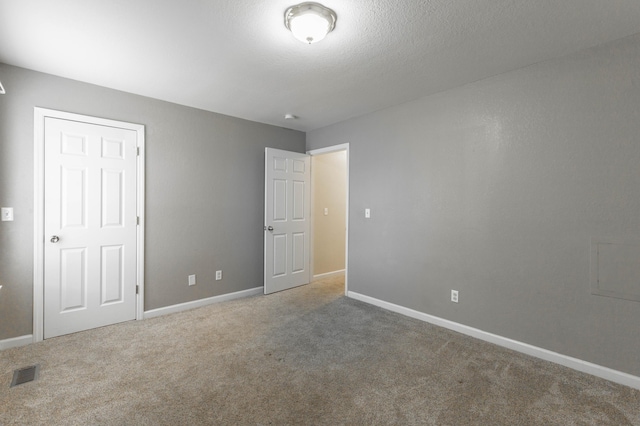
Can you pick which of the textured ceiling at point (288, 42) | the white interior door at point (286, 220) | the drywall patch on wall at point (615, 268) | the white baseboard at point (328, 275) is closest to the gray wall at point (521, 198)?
the drywall patch on wall at point (615, 268)

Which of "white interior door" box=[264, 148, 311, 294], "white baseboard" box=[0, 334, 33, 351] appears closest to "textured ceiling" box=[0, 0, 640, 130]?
"white interior door" box=[264, 148, 311, 294]

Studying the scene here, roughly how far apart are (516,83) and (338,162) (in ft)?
10.6

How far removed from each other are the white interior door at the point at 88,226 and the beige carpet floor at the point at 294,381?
0.26 m

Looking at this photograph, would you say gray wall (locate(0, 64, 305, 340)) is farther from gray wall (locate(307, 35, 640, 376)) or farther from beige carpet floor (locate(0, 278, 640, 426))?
gray wall (locate(307, 35, 640, 376))

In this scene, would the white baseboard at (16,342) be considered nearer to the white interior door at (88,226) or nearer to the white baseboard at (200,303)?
the white interior door at (88,226)

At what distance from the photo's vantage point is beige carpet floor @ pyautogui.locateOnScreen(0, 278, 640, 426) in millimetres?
1822

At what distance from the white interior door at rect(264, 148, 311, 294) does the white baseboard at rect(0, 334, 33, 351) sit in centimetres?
244

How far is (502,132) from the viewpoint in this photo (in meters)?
2.75

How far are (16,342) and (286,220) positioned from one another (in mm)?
3068

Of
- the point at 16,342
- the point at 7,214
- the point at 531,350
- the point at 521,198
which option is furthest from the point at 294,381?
the point at 7,214

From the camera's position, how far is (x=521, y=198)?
2648mm

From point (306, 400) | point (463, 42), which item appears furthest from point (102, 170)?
point (463, 42)

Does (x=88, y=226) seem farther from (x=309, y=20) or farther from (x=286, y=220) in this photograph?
(x=309, y=20)

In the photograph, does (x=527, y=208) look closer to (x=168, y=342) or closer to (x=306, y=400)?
(x=306, y=400)
